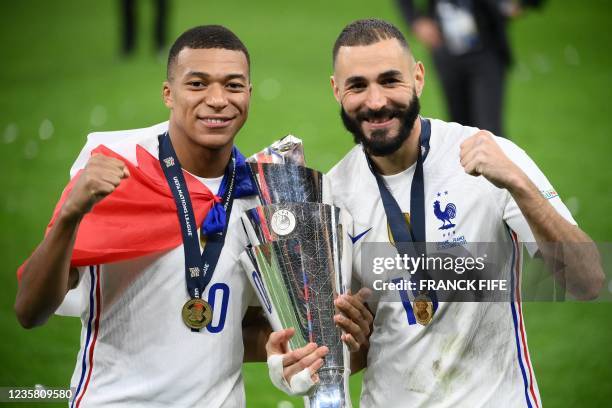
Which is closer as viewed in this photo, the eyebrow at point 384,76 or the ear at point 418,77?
the eyebrow at point 384,76

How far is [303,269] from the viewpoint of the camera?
144 inches

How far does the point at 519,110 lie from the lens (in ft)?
37.2

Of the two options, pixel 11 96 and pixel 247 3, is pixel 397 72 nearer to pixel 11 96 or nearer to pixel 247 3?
pixel 11 96

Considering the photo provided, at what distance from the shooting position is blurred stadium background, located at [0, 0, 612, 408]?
675 cm

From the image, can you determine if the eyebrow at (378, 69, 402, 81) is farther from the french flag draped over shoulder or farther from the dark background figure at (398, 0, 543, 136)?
the dark background figure at (398, 0, 543, 136)

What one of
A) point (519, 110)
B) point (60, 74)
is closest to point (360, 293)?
point (519, 110)

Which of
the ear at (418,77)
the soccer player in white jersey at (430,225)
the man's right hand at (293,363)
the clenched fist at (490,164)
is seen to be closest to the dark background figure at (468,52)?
the ear at (418,77)

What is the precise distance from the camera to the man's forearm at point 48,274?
3518mm

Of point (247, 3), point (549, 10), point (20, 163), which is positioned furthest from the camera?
point (247, 3)

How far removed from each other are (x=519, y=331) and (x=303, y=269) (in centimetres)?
81

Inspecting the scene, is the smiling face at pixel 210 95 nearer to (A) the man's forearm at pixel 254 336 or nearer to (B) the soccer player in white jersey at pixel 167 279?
(B) the soccer player in white jersey at pixel 167 279

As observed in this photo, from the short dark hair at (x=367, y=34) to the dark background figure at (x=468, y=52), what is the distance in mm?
3980

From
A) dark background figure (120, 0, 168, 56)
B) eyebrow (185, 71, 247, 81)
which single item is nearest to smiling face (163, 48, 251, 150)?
eyebrow (185, 71, 247, 81)

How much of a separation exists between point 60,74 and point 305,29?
3161 millimetres
